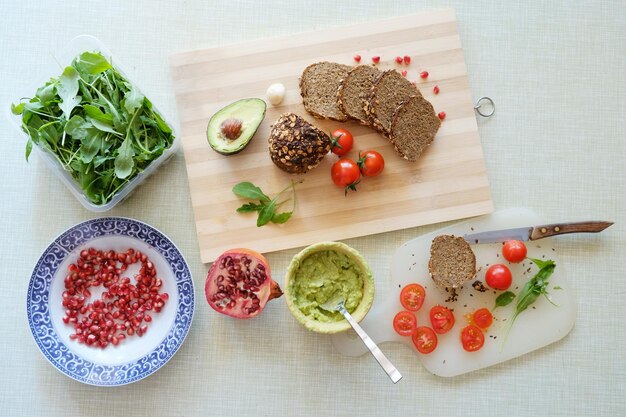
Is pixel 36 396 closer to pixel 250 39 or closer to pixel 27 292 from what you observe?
pixel 27 292

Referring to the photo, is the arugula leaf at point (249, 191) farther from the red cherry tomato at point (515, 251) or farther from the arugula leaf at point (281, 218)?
the red cherry tomato at point (515, 251)

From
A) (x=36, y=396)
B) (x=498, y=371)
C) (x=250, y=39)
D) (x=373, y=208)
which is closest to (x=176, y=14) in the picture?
(x=250, y=39)

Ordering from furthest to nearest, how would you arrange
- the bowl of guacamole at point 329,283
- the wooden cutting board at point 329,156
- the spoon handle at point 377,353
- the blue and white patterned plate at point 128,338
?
the wooden cutting board at point 329,156
the blue and white patterned plate at point 128,338
the bowl of guacamole at point 329,283
the spoon handle at point 377,353

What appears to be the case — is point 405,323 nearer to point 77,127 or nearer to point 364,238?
point 364,238

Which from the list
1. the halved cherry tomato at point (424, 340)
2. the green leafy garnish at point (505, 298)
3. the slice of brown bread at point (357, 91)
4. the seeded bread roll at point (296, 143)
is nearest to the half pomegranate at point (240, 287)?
the seeded bread roll at point (296, 143)

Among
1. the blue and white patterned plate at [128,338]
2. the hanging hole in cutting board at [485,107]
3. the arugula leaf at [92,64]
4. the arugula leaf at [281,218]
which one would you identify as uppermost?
the hanging hole in cutting board at [485,107]

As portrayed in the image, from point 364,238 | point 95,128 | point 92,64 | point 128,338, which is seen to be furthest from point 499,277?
point 92,64

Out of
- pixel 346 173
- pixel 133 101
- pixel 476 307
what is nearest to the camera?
pixel 133 101

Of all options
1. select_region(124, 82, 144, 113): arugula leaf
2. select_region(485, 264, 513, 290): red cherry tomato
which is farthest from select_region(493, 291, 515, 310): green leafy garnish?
select_region(124, 82, 144, 113): arugula leaf
